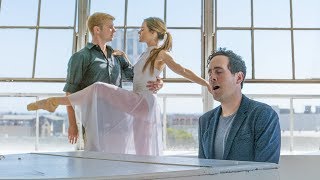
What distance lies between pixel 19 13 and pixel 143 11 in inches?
41.4

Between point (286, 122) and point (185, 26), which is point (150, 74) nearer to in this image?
point (185, 26)

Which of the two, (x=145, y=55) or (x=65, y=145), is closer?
(x=145, y=55)

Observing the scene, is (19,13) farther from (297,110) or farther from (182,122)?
(297,110)

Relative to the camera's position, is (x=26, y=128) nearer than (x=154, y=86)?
No

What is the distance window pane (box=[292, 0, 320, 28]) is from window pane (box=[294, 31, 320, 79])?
7 cm

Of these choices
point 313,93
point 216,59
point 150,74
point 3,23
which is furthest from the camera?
point 3,23

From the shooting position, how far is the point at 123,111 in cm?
217

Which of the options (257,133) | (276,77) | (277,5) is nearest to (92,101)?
(257,133)

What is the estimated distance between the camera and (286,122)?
3324 mm

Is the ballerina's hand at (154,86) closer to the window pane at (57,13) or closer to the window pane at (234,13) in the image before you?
the window pane at (234,13)

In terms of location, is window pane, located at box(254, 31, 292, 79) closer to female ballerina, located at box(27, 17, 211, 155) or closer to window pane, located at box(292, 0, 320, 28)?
Result: window pane, located at box(292, 0, 320, 28)

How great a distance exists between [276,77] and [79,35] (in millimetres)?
1588

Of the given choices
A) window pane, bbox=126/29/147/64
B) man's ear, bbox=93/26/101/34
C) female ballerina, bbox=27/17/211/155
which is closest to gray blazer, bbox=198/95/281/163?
female ballerina, bbox=27/17/211/155

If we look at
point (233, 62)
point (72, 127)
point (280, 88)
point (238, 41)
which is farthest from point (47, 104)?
point (280, 88)
